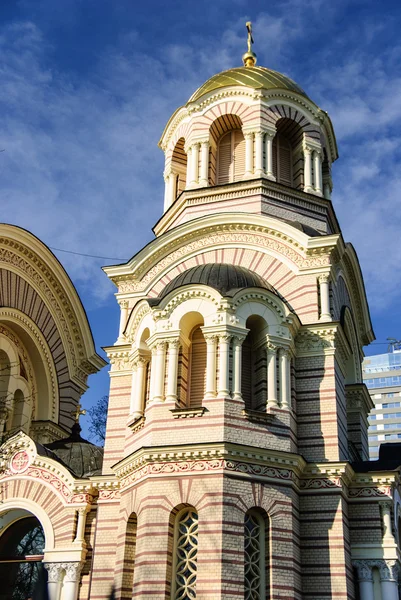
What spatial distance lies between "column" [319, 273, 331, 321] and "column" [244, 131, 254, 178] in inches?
166

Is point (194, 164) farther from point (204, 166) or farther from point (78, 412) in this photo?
point (78, 412)

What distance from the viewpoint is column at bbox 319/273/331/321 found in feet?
57.6

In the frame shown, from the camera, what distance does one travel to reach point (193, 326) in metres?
16.9

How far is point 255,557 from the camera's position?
48.0ft

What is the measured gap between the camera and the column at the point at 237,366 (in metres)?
15.5

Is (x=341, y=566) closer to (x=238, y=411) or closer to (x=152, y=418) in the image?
(x=238, y=411)

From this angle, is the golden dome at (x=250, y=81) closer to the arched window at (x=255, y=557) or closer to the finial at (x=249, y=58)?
the finial at (x=249, y=58)

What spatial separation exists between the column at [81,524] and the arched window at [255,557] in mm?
4066

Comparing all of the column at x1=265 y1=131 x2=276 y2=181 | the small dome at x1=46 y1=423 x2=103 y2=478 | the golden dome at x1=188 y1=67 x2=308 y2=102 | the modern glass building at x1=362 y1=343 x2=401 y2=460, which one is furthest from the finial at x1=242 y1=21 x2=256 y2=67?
the modern glass building at x1=362 y1=343 x2=401 y2=460

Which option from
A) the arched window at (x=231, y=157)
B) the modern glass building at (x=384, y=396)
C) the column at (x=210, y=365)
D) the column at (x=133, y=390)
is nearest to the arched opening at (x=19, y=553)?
the column at (x=133, y=390)

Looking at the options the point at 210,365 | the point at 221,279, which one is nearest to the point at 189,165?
the point at 221,279

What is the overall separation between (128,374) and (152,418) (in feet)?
9.38

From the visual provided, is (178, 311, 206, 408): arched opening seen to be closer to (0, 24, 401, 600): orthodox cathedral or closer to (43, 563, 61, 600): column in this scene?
(0, 24, 401, 600): orthodox cathedral

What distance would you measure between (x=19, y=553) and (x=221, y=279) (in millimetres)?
8194
